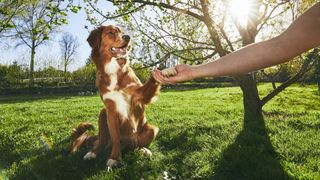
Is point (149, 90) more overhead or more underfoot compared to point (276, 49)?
more underfoot

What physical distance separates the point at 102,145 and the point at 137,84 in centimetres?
128

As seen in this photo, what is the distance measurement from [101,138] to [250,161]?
7.88ft

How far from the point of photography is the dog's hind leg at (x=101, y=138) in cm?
589

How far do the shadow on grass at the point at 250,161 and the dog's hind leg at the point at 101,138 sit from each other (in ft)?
6.25

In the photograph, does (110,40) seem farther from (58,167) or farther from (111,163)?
(58,167)

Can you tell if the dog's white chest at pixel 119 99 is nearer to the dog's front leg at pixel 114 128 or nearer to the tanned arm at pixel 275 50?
the dog's front leg at pixel 114 128

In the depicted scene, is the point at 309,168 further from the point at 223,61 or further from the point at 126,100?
the point at 223,61

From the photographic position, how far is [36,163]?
597cm

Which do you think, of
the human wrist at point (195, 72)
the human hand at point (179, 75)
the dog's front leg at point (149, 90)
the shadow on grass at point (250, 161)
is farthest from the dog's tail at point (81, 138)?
the human wrist at point (195, 72)

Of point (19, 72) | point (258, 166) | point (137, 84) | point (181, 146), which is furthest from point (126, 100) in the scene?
point (19, 72)

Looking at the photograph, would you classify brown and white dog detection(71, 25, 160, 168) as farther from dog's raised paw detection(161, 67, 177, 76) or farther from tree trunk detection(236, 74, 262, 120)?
tree trunk detection(236, 74, 262, 120)

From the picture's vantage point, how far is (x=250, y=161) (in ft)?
17.5

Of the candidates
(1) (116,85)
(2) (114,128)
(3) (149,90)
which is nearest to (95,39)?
(1) (116,85)

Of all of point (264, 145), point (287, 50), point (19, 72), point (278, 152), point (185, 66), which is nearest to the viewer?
point (287, 50)
